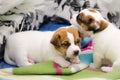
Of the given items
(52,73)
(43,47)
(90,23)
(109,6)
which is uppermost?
(109,6)

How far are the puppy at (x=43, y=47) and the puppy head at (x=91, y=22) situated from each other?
5 cm

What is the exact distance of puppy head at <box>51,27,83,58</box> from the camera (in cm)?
129

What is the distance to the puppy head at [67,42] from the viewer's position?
1.29 m

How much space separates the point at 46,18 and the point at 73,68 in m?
0.57

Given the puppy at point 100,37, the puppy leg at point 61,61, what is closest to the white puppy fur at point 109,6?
the puppy at point 100,37

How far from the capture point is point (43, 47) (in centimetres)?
138

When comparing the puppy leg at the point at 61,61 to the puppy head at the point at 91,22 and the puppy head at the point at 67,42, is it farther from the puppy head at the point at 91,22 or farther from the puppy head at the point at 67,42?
the puppy head at the point at 91,22

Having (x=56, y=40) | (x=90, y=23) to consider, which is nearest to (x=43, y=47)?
(x=56, y=40)

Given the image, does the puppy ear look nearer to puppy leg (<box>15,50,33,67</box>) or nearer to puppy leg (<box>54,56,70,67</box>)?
puppy leg (<box>54,56,70,67</box>)

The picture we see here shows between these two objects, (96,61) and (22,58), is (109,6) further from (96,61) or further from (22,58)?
(22,58)

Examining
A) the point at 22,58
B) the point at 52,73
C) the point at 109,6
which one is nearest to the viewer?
the point at 52,73

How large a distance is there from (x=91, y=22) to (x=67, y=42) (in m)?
0.14

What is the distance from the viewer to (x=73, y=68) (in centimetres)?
129

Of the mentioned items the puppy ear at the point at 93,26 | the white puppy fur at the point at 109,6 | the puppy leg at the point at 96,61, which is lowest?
the puppy leg at the point at 96,61
